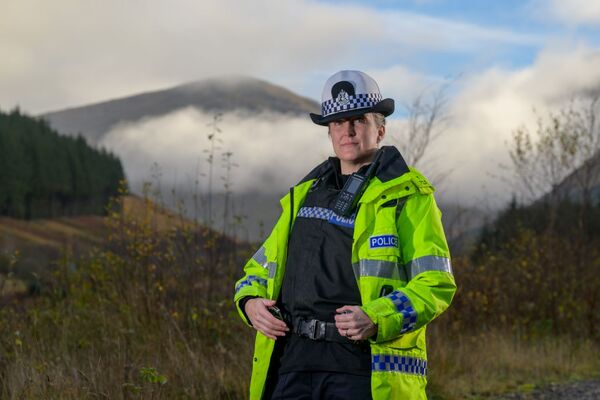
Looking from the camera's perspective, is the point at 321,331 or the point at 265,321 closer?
the point at 321,331

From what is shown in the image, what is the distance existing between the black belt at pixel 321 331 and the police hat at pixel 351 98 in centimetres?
83

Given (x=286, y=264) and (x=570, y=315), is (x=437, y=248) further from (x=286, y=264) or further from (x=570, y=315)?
(x=570, y=315)

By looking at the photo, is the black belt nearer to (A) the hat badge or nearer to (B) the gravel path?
(A) the hat badge

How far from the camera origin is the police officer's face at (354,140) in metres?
3.72

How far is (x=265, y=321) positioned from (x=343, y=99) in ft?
3.11

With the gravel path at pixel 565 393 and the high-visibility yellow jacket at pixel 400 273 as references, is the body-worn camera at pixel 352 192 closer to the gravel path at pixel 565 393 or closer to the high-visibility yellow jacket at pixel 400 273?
the high-visibility yellow jacket at pixel 400 273

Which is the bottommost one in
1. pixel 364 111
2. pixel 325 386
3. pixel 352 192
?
pixel 325 386

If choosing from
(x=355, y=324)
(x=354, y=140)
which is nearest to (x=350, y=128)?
(x=354, y=140)

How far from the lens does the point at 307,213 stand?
375 cm

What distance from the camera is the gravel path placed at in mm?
9320

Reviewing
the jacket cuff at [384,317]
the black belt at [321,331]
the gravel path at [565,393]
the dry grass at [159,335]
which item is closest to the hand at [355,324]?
the jacket cuff at [384,317]

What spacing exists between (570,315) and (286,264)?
32.7 ft

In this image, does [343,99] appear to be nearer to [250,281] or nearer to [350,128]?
[350,128]

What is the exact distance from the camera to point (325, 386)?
3.53 m
